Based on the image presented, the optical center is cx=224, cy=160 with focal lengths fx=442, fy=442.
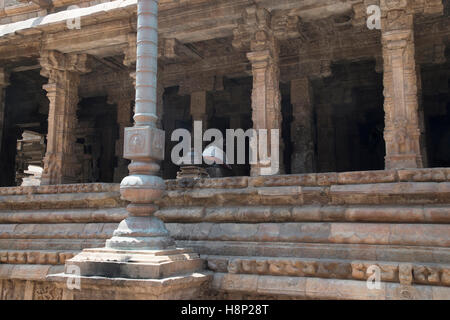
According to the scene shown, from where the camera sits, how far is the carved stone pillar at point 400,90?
5.81 meters

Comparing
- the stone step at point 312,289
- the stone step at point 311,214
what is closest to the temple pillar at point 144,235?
the stone step at point 312,289

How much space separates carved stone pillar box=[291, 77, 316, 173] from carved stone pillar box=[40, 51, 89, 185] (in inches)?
181

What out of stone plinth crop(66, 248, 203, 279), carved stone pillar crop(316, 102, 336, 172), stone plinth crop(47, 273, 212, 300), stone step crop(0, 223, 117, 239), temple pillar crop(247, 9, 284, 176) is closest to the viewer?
stone plinth crop(47, 273, 212, 300)

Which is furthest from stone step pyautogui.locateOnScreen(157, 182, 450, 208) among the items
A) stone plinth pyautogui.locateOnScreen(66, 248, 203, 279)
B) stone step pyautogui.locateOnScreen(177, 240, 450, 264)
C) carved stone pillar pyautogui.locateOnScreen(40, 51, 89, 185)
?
carved stone pillar pyautogui.locateOnScreen(40, 51, 89, 185)

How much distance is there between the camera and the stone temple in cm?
471

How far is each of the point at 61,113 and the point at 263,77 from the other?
14.3 ft

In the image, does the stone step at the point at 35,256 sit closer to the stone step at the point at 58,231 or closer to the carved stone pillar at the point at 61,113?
the stone step at the point at 58,231

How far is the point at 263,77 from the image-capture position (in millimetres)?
7129

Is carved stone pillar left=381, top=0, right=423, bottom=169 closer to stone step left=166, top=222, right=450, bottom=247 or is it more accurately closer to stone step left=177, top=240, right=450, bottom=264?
stone step left=166, top=222, right=450, bottom=247

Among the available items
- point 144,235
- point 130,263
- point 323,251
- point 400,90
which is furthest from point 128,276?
point 400,90

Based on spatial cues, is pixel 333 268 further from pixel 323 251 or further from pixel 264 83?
pixel 264 83

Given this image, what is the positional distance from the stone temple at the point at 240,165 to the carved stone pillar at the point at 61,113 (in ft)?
0.10

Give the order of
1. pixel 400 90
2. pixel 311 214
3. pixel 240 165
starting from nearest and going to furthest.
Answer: pixel 311 214
pixel 400 90
pixel 240 165
